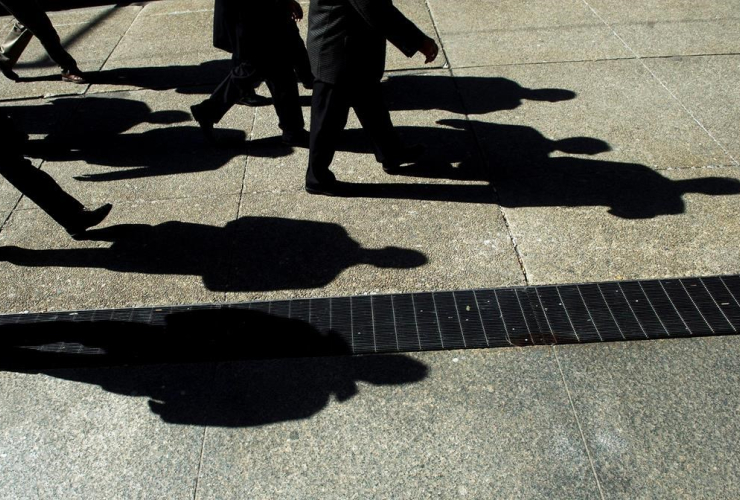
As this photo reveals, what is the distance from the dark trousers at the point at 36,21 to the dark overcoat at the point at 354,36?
3.47m

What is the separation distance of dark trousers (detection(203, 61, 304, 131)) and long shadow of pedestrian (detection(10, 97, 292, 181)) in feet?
0.98

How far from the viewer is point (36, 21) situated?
6.07 meters

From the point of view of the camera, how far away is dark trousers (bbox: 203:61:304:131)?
486 cm

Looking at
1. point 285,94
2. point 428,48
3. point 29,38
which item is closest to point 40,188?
point 285,94

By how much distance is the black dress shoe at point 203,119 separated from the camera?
511cm

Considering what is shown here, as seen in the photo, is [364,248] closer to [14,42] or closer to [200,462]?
[200,462]

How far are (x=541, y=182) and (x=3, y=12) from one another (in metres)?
8.33

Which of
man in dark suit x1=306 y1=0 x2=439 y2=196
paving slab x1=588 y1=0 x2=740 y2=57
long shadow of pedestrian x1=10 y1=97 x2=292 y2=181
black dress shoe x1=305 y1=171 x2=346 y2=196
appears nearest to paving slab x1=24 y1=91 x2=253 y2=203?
long shadow of pedestrian x1=10 y1=97 x2=292 y2=181

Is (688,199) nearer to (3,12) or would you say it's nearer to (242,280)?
(242,280)

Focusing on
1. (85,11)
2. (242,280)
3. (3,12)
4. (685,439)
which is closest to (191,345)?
(242,280)

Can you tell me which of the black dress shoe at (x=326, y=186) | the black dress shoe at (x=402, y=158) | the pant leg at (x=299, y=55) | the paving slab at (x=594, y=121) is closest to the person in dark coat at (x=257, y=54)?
the pant leg at (x=299, y=55)

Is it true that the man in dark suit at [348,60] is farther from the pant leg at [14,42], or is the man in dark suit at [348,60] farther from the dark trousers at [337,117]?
the pant leg at [14,42]

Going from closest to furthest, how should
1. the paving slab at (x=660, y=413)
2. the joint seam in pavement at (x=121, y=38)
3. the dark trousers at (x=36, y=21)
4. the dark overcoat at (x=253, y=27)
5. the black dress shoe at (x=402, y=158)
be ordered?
1. the paving slab at (x=660, y=413)
2. the dark overcoat at (x=253, y=27)
3. the black dress shoe at (x=402, y=158)
4. the dark trousers at (x=36, y=21)
5. the joint seam in pavement at (x=121, y=38)

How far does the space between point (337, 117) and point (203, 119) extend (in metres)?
1.41
